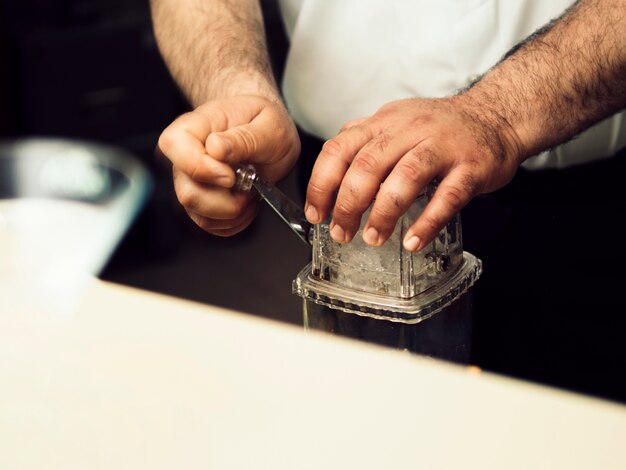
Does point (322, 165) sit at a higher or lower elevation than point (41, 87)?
higher

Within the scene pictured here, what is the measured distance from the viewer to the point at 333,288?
2.45ft

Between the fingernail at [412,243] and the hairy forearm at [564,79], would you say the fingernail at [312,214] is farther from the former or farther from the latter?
the hairy forearm at [564,79]

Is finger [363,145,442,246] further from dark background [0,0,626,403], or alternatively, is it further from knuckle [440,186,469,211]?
dark background [0,0,626,403]

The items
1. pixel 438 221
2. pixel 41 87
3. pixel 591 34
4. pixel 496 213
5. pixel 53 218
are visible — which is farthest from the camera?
pixel 41 87

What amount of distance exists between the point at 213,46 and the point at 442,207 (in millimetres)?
691

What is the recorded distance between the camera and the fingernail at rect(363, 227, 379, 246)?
732 mm

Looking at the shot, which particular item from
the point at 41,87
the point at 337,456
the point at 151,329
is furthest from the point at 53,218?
the point at 41,87

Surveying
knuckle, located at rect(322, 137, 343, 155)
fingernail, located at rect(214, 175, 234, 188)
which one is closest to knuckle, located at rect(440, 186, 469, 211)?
knuckle, located at rect(322, 137, 343, 155)

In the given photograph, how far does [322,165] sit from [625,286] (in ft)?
1.83

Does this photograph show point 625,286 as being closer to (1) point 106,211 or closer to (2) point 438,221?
(2) point 438,221

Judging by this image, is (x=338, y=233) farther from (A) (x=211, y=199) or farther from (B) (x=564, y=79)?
(B) (x=564, y=79)

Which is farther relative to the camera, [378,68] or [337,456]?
[378,68]

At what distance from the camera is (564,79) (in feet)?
3.02

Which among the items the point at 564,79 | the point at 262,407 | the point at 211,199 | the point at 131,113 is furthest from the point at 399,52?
the point at 131,113
